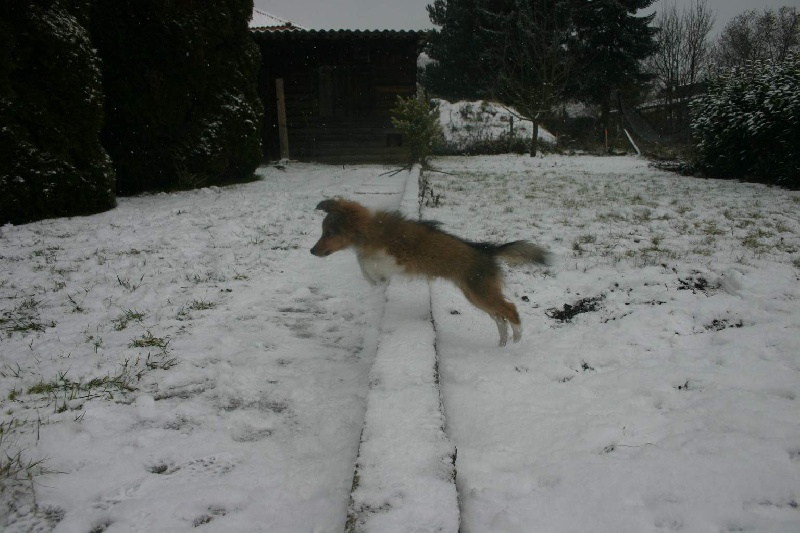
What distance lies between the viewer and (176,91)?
10234 millimetres

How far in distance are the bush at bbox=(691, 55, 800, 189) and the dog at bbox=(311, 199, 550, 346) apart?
32.2 ft

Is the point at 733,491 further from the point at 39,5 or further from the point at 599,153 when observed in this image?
the point at 599,153

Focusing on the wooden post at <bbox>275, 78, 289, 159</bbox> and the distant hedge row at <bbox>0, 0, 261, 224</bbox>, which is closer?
the distant hedge row at <bbox>0, 0, 261, 224</bbox>

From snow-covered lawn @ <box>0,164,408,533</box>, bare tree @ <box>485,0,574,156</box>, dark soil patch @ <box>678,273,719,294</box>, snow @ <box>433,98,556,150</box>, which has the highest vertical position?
bare tree @ <box>485,0,574,156</box>

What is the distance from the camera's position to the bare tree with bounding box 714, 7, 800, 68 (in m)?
31.4

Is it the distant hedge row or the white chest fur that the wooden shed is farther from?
the white chest fur

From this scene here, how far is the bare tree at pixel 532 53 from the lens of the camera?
23.0 m

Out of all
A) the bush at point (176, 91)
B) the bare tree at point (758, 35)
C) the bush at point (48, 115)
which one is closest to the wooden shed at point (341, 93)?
the bush at point (176, 91)

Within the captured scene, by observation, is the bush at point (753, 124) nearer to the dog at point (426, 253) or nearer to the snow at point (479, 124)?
the dog at point (426, 253)

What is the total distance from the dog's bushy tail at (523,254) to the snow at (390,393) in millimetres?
599

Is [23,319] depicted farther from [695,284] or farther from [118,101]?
[118,101]

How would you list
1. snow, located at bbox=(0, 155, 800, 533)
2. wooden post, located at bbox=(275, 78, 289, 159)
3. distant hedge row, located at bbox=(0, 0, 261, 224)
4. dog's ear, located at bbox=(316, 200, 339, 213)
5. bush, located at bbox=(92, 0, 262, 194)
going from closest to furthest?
1. snow, located at bbox=(0, 155, 800, 533)
2. dog's ear, located at bbox=(316, 200, 339, 213)
3. distant hedge row, located at bbox=(0, 0, 261, 224)
4. bush, located at bbox=(92, 0, 262, 194)
5. wooden post, located at bbox=(275, 78, 289, 159)

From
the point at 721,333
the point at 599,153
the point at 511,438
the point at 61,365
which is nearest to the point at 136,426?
the point at 61,365

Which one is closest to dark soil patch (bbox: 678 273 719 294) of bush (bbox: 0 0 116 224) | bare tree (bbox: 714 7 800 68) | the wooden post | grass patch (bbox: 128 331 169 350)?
grass patch (bbox: 128 331 169 350)
